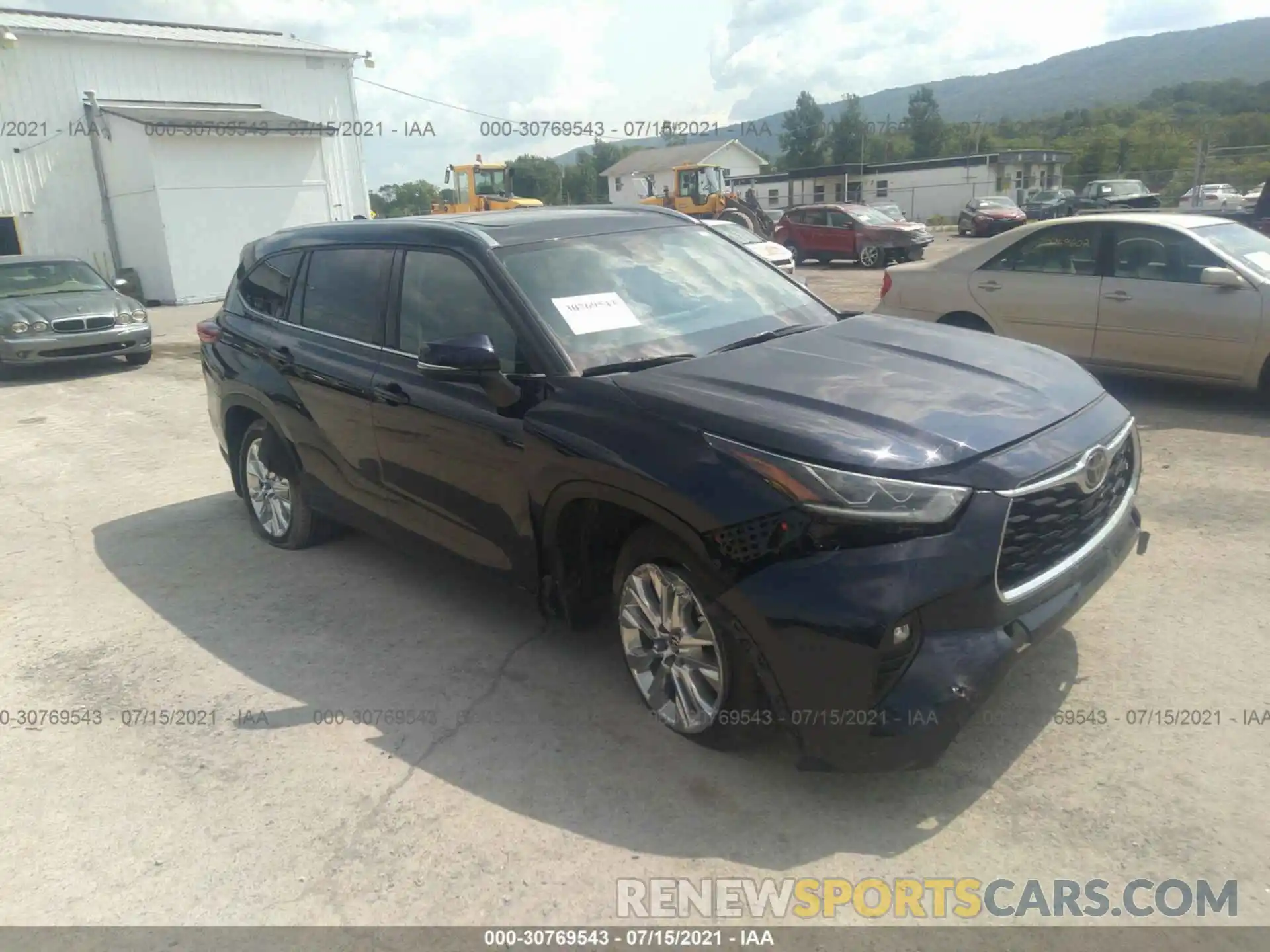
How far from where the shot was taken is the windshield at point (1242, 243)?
23.6ft

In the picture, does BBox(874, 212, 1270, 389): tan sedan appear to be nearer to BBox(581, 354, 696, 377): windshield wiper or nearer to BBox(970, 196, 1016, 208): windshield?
BBox(581, 354, 696, 377): windshield wiper

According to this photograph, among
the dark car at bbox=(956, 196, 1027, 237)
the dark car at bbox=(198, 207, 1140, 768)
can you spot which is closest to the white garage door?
the dark car at bbox=(198, 207, 1140, 768)

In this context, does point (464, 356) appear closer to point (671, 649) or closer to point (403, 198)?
point (671, 649)

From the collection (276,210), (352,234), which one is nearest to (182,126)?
(276,210)

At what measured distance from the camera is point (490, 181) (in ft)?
91.1

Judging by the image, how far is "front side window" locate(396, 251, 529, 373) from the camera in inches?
153

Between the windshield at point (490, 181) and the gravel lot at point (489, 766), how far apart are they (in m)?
23.8

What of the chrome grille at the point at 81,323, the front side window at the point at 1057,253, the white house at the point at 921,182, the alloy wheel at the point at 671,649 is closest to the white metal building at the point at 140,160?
the chrome grille at the point at 81,323

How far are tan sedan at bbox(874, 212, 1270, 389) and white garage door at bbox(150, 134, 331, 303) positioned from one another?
61.5ft

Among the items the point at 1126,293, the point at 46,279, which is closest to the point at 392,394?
the point at 1126,293

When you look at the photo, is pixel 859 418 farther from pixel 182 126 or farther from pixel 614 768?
pixel 182 126

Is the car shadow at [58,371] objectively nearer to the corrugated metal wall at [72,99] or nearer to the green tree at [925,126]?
the corrugated metal wall at [72,99]

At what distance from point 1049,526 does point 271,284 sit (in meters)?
4.39

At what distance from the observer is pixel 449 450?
409 centimetres
